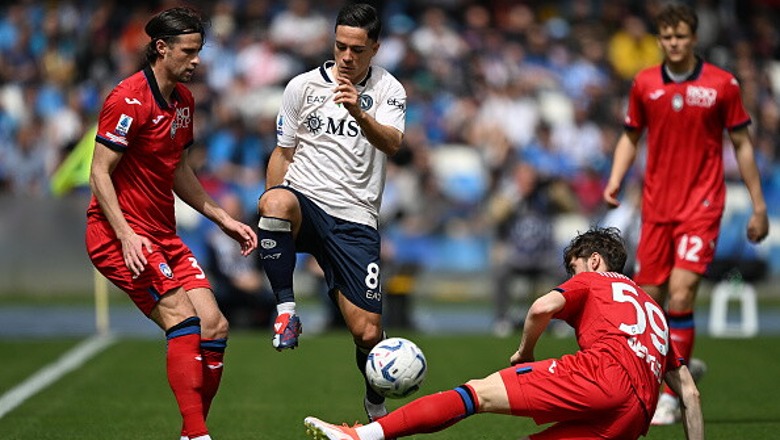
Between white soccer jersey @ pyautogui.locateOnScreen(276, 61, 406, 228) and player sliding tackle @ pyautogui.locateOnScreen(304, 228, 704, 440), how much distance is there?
1729 millimetres

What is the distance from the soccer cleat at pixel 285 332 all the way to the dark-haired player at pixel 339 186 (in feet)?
0.32

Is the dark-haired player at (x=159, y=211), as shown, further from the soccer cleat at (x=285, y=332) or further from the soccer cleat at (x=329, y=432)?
the soccer cleat at (x=329, y=432)

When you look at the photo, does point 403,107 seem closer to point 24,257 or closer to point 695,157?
point 695,157

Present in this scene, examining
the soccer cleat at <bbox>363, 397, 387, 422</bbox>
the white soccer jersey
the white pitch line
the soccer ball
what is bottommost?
the white pitch line

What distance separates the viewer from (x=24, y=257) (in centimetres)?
2031

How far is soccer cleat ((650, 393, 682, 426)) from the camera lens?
10.1m

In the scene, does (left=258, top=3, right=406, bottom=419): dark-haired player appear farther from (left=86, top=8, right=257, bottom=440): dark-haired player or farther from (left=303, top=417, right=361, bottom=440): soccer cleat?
(left=303, top=417, right=361, bottom=440): soccer cleat

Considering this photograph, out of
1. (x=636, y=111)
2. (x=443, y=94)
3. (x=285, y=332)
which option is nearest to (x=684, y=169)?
(x=636, y=111)

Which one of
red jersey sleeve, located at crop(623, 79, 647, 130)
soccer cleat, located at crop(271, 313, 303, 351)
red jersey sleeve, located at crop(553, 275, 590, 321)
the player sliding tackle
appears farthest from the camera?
red jersey sleeve, located at crop(623, 79, 647, 130)

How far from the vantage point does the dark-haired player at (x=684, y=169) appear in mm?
9820

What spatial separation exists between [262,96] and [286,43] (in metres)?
1.32

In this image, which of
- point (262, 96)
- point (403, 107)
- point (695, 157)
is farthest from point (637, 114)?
point (262, 96)

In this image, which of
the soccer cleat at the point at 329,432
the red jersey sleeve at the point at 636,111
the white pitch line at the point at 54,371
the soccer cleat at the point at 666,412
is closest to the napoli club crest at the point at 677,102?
the red jersey sleeve at the point at 636,111

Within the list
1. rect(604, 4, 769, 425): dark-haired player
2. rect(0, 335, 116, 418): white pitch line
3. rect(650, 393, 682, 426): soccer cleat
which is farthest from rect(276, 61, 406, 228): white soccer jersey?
rect(0, 335, 116, 418): white pitch line
